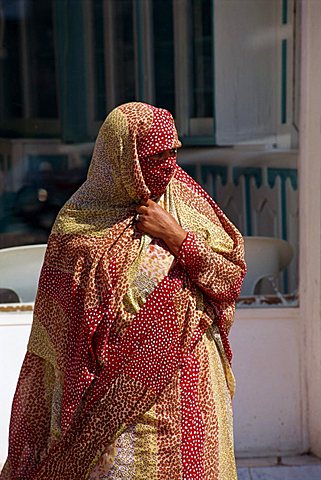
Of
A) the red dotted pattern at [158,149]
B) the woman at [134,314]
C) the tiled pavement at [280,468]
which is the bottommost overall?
the tiled pavement at [280,468]

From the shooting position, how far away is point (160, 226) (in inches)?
117

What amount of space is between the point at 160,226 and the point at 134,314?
28cm

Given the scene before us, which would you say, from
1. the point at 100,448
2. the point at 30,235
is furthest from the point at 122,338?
the point at 30,235

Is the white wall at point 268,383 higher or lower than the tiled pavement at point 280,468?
higher

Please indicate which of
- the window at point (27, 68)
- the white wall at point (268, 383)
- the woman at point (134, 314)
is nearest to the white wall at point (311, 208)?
the white wall at point (268, 383)

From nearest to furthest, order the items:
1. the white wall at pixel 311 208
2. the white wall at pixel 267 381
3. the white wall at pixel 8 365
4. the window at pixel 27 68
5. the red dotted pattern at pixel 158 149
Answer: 1. the red dotted pattern at pixel 158 149
2. the white wall at pixel 311 208
3. the white wall at pixel 8 365
4. the white wall at pixel 267 381
5. the window at pixel 27 68

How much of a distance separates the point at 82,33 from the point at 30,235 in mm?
992

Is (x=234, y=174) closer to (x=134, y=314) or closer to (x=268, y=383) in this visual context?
(x=268, y=383)

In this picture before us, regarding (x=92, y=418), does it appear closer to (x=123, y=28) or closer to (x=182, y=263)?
(x=182, y=263)

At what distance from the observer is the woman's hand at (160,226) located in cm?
296

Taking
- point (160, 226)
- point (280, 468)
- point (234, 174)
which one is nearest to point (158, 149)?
point (160, 226)

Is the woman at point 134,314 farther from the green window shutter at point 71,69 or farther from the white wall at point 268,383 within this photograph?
the green window shutter at point 71,69

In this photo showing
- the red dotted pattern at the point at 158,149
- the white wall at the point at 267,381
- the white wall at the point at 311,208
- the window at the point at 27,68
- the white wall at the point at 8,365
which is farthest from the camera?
the window at the point at 27,68

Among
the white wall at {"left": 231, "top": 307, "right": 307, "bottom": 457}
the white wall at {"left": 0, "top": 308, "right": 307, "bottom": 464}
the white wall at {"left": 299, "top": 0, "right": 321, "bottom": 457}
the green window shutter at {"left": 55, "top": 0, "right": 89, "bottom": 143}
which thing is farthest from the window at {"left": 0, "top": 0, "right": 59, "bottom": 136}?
the white wall at {"left": 231, "top": 307, "right": 307, "bottom": 457}
